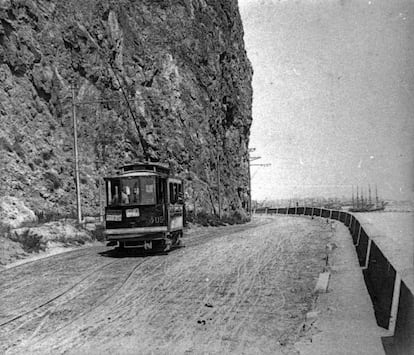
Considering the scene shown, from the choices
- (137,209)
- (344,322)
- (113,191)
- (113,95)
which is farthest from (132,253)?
(113,95)

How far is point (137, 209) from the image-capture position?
53.9ft

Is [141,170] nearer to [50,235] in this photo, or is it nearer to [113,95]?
[50,235]

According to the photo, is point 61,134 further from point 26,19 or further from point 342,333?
point 342,333

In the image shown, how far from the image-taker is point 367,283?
10.1 m

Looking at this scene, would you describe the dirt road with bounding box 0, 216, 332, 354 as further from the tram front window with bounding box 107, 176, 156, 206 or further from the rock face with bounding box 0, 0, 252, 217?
the rock face with bounding box 0, 0, 252, 217

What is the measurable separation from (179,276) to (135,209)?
4930 mm

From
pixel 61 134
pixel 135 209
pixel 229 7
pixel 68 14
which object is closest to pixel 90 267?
pixel 135 209

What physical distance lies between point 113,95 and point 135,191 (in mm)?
21819

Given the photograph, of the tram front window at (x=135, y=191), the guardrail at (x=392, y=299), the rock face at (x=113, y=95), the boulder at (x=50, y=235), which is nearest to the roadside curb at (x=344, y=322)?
the guardrail at (x=392, y=299)

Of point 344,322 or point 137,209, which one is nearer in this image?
point 344,322

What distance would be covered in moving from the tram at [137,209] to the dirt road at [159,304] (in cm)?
99

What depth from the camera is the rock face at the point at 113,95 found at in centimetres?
2864

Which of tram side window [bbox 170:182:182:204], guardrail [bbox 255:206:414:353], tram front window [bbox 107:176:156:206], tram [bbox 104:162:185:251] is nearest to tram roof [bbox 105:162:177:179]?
tram [bbox 104:162:185:251]

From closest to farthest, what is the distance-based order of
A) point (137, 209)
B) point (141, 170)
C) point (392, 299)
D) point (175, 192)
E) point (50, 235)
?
point (392, 299)
point (137, 209)
point (141, 170)
point (175, 192)
point (50, 235)
